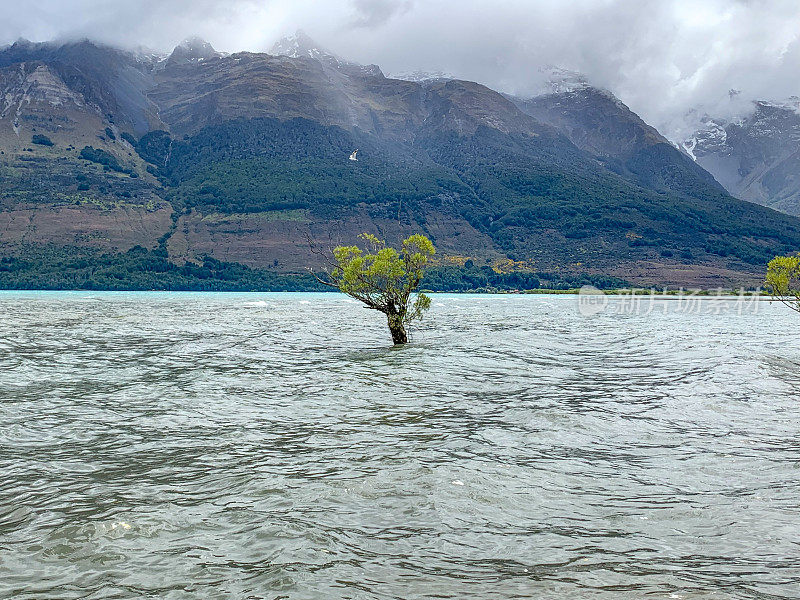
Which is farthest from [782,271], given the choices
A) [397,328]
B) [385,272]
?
[385,272]

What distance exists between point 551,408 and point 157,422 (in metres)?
10.7

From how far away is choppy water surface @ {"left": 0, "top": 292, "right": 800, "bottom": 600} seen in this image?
290 inches

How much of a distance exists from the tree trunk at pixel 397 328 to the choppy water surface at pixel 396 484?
41.2 feet

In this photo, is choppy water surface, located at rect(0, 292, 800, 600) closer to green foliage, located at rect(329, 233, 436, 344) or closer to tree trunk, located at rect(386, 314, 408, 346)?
green foliage, located at rect(329, 233, 436, 344)

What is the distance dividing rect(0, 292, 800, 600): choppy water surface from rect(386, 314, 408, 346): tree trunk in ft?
41.2

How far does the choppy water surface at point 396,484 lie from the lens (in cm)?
737

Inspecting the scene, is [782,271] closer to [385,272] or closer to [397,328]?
[397,328]

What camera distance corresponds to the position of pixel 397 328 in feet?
126

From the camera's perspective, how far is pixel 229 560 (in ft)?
25.4

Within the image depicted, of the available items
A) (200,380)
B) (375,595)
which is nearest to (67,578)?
(375,595)

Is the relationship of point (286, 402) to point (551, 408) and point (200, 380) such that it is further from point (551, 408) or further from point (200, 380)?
point (551, 408)

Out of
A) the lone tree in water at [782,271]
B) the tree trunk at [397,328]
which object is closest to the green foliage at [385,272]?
the tree trunk at [397,328]

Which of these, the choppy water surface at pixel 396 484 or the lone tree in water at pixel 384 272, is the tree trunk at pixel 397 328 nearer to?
the lone tree in water at pixel 384 272

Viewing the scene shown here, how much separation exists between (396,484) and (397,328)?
2737 cm
